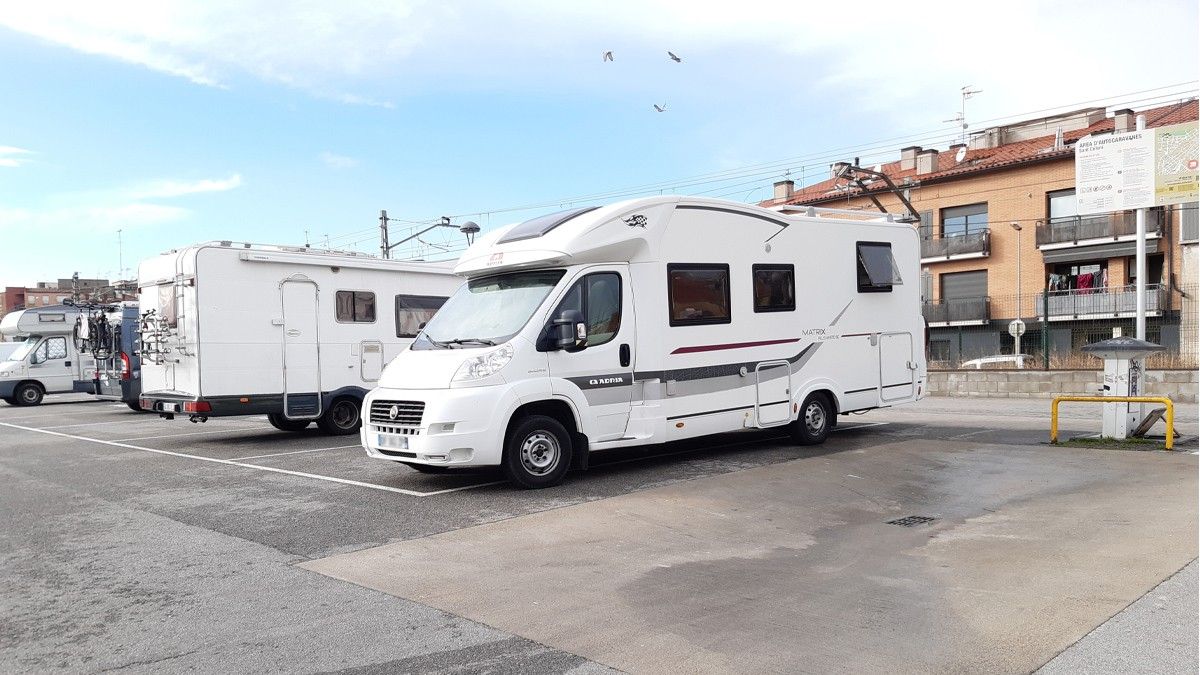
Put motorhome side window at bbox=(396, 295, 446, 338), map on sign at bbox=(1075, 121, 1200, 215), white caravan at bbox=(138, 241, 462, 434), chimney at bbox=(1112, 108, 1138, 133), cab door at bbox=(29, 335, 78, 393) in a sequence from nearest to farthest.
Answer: map on sign at bbox=(1075, 121, 1200, 215) → white caravan at bbox=(138, 241, 462, 434) → motorhome side window at bbox=(396, 295, 446, 338) → cab door at bbox=(29, 335, 78, 393) → chimney at bbox=(1112, 108, 1138, 133)

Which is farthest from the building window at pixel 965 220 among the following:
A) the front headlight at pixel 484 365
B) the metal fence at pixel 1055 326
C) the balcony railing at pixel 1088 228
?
the front headlight at pixel 484 365

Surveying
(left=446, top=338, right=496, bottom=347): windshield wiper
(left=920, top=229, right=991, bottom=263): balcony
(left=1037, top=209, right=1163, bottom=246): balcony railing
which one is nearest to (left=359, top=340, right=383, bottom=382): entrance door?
(left=446, top=338, right=496, bottom=347): windshield wiper

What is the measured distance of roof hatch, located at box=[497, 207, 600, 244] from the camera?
9.43m

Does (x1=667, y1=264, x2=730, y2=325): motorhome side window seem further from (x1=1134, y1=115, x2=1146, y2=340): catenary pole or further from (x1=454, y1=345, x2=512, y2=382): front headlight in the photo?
(x1=1134, y1=115, x2=1146, y2=340): catenary pole

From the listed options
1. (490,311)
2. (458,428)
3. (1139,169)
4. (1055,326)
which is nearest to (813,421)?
(490,311)

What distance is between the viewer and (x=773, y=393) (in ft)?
35.7

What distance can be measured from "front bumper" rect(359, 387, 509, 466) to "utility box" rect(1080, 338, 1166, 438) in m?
7.89

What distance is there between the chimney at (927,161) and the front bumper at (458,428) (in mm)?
42605

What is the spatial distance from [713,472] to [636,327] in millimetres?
1840

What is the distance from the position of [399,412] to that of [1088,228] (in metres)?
39.3

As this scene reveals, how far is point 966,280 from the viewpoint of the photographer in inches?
1745

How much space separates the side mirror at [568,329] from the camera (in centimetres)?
871

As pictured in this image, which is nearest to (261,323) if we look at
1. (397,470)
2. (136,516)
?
(397,470)

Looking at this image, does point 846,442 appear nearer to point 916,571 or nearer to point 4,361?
point 916,571
